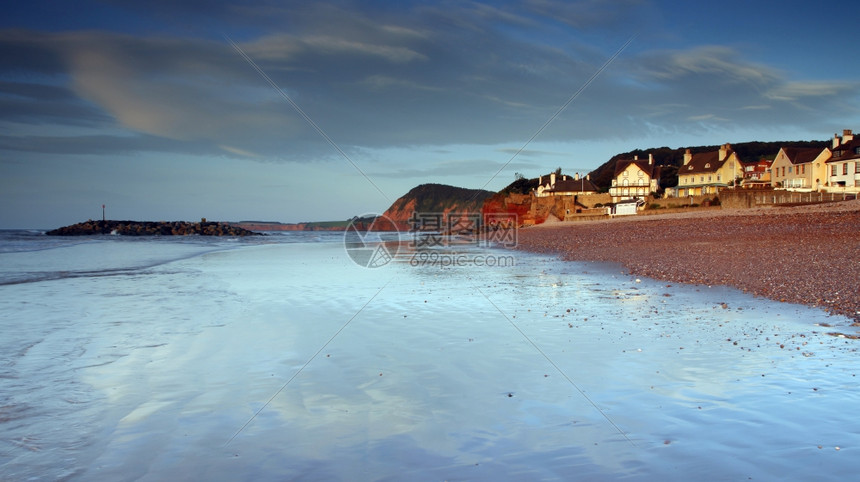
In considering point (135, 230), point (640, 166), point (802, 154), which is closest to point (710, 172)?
point (640, 166)

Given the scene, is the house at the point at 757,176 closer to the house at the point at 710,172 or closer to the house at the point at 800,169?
the house at the point at 800,169

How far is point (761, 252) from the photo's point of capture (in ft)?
57.4

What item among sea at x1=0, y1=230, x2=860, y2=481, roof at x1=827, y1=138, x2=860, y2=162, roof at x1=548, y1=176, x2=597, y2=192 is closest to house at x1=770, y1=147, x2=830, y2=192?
roof at x1=827, y1=138, x2=860, y2=162

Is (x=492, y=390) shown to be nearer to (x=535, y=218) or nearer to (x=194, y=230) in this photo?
(x=535, y=218)

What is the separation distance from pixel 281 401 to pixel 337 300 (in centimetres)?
729

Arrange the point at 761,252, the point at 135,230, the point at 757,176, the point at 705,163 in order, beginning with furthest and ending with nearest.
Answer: the point at 135,230, the point at 705,163, the point at 757,176, the point at 761,252

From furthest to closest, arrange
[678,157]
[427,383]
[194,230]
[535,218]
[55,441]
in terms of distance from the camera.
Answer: [678,157] < [194,230] < [535,218] < [427,383] < [55,441]

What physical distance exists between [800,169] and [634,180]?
91.1ft

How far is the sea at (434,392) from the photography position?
381 centimetres

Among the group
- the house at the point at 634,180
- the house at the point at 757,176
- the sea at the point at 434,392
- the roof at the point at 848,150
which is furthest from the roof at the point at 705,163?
the sea at the point at 434,392

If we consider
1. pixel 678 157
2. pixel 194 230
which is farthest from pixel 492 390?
pixel 678 157

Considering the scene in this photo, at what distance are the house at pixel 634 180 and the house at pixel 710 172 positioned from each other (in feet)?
21.7

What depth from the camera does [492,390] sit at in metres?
5.57

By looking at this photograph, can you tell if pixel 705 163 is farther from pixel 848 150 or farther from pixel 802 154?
pixel 848 150
